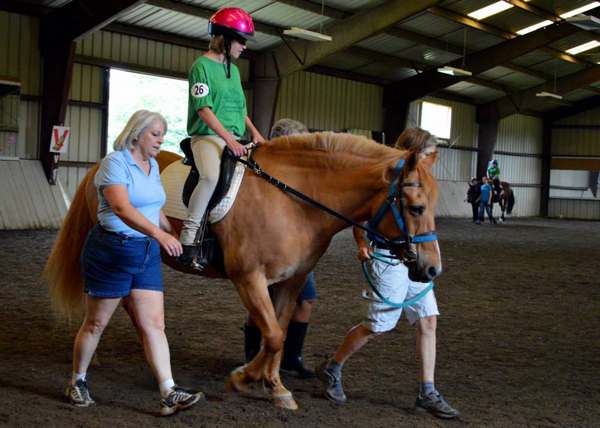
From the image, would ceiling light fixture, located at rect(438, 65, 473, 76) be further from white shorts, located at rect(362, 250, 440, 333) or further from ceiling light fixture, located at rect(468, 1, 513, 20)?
white shorts, located at rect(362, 250, 440, 333)

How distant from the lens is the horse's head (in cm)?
345

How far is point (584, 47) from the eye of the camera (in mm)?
25500

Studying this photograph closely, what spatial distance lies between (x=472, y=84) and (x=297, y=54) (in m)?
10.8

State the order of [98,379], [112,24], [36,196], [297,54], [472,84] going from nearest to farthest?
[98,379] → [36,196] → [112,24] → [297,54] → [472,84]

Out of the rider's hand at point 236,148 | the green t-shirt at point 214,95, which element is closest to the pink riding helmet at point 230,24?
the green t-shirt at point 214,95

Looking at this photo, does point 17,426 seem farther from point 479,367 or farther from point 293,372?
point 479,367

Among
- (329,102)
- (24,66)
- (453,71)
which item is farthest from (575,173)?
(24,66)

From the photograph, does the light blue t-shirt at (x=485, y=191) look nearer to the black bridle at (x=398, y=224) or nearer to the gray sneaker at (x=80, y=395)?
the black bridle at (x=398, y=224)

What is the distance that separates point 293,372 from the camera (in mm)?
4637

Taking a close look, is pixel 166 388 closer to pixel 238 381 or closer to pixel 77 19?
pixel 238 381

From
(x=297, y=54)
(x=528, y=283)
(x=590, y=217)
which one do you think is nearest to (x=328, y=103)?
(x=297, y=54)

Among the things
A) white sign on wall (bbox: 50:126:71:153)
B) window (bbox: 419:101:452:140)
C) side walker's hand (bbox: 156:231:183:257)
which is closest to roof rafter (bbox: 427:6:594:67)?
window (bbox: 419:101:452:140)

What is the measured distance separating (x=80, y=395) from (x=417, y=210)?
81.8 inches

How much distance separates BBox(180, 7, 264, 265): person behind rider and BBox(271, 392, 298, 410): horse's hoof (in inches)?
35.0
